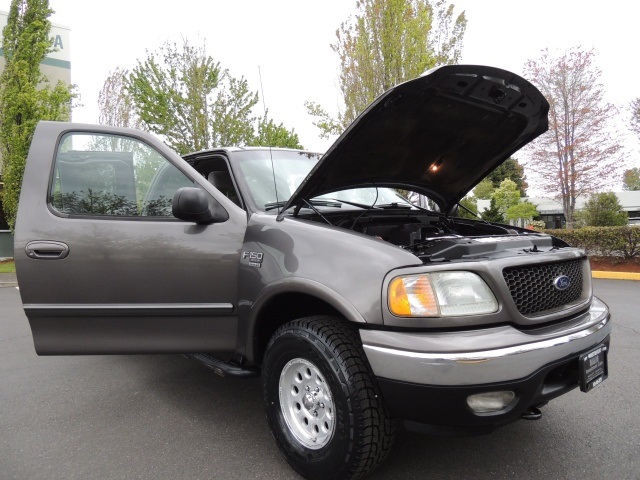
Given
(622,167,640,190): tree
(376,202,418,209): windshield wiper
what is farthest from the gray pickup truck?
(622,167,640,190): tree

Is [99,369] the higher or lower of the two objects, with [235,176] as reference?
lower

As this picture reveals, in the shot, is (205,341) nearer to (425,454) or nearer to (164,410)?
(164,410)

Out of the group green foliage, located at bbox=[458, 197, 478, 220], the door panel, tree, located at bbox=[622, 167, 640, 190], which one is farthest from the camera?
tree, located at bbox=[622, 167, 640, 190]

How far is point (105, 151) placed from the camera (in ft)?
9.46

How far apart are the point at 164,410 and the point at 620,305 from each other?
6.70 m

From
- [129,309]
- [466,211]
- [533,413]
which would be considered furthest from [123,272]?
[466,211]

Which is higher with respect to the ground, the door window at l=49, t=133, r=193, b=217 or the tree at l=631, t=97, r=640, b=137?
the tree at l=631, t=97, r=640, b=137

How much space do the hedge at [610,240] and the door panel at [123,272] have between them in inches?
443

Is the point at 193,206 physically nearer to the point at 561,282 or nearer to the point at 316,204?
the point at 316,204

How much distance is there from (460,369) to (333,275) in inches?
27.3

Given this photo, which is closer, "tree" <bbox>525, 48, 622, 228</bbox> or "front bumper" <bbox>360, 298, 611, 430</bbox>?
"front bumper" <bbox>360, 298, 611, 430</bbox>

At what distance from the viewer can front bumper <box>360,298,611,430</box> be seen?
177 cm

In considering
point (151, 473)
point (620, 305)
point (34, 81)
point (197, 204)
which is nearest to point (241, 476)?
point (151, 473)

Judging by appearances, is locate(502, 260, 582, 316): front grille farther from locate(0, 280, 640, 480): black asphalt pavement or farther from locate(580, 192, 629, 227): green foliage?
locate(580, 192, 629, 227): green foliage
